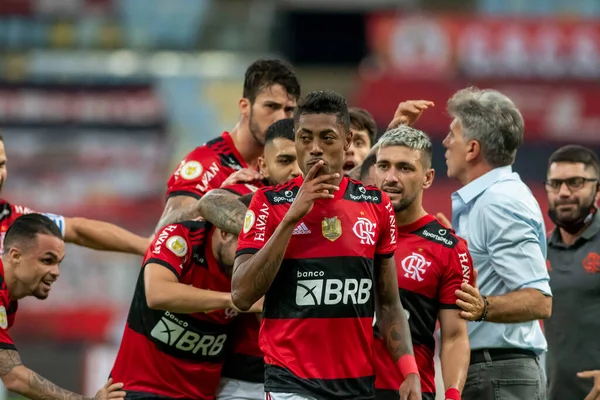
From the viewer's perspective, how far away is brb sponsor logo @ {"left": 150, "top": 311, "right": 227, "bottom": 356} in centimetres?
651

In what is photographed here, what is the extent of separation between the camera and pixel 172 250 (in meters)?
6.36

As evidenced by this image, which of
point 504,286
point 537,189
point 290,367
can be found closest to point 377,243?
point 290,367

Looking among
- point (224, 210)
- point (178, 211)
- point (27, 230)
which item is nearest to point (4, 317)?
point (27, 230)

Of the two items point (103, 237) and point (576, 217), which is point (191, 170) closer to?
point (103, 237)

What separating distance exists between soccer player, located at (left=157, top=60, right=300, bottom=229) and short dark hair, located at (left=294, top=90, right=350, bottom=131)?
2.28 m

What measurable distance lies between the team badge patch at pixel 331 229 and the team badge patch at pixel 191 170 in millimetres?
2493

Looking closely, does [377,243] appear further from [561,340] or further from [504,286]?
[561,340]

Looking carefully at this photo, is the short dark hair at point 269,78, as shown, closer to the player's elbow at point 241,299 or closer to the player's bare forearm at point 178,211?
the player's bare forearm at point 178,211

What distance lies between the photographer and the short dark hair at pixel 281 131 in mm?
6371

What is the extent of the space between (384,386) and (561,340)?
252 cm

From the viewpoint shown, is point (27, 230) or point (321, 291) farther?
point (27, 230)

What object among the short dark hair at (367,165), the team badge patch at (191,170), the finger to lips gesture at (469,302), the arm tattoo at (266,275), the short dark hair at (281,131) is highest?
the short dark hair at (281,131)

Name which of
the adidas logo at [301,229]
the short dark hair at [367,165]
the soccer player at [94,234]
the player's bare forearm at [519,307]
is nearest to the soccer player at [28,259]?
the soccer player at [94,234]

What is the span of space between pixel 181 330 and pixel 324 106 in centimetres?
210
